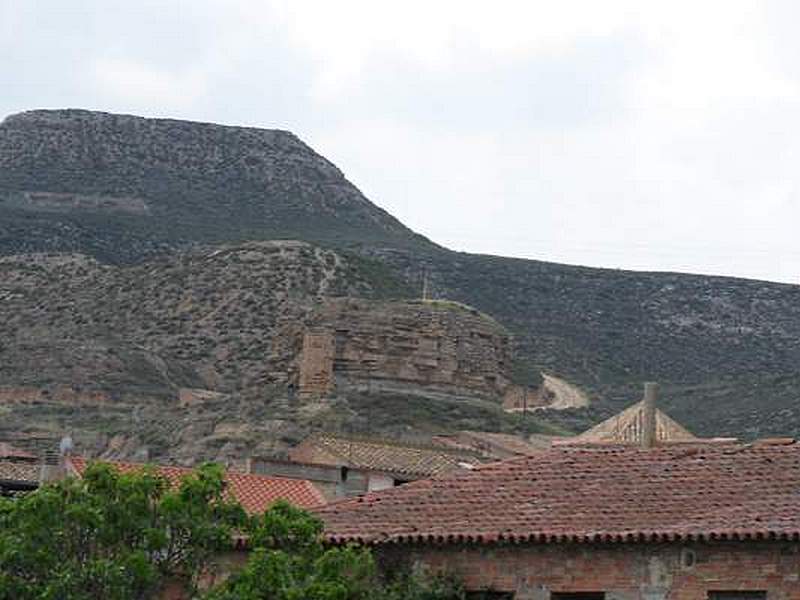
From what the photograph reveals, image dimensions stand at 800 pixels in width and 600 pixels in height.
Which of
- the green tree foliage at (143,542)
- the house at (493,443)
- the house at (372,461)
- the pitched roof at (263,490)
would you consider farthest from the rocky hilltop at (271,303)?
the green tree foliage at (143,542)

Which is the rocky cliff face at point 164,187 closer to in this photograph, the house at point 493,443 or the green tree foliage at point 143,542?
the house at point 493,443

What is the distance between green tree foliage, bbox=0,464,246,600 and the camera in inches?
901

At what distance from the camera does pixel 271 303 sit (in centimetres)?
10825

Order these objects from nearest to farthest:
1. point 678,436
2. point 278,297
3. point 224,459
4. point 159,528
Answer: point 159,528 < point 678,436 < point 224,459 < point 278,297

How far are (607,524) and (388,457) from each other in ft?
86.4

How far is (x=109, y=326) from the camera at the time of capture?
109 meters

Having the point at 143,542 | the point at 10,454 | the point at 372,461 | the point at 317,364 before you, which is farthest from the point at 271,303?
the point at 143,542

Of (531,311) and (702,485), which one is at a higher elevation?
(531,311)

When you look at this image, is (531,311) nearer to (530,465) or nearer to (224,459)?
(224,459)

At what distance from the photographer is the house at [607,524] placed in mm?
22297

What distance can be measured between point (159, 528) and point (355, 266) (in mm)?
93418

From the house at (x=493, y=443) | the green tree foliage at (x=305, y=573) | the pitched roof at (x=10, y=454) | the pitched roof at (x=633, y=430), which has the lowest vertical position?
the green tree foliage at (x=305, y=573)

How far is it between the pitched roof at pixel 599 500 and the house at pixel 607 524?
19 mm

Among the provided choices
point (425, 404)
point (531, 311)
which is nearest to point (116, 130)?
point (531, 311)
